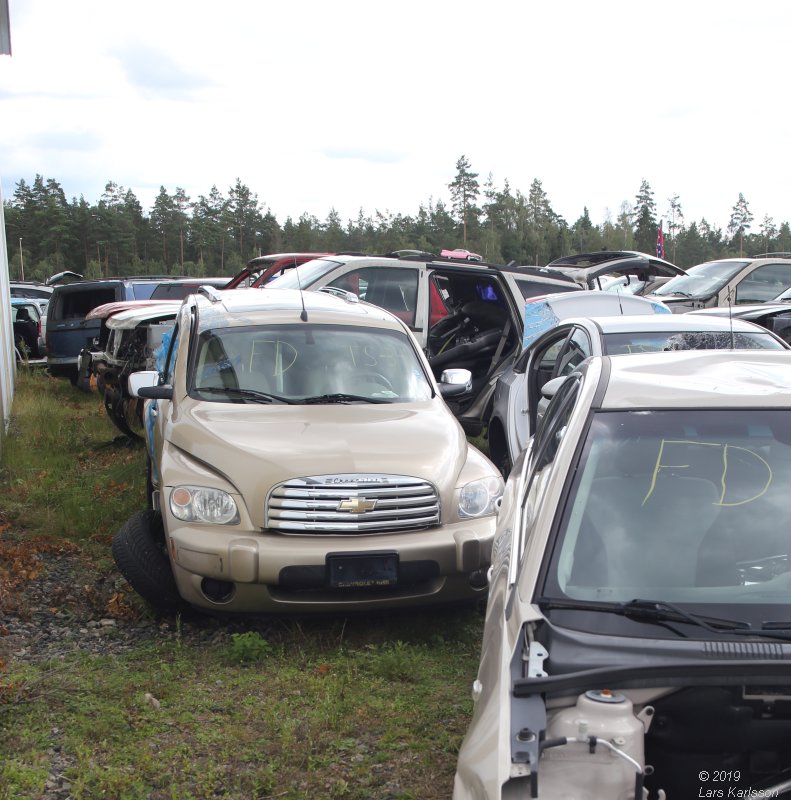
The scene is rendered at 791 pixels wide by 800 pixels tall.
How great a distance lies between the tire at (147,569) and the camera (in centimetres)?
544

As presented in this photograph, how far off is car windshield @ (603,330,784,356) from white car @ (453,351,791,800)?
2575 millimetres

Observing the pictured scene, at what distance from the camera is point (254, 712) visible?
4.43m

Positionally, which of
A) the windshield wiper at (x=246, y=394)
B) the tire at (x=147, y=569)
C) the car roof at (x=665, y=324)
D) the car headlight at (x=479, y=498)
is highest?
the car roof at (x=665, y=324)

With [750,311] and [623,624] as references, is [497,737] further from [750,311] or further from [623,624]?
[750,311]

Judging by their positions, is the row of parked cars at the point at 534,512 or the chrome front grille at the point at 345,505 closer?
the row of parked cars at the point at 534,512

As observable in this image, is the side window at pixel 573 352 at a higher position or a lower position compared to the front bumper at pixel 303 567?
higher

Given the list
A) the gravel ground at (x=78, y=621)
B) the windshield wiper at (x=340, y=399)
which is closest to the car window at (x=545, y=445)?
the windshield wiper at (x=340, y=399)

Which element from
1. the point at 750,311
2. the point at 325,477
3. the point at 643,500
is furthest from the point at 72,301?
the point at 643,500

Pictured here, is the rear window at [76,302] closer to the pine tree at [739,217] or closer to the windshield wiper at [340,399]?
the windshield wiper at [340,399]

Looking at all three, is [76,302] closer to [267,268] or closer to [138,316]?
[267,268]

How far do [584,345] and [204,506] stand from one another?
3.03 meters

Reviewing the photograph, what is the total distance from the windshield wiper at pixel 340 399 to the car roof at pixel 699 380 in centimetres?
245

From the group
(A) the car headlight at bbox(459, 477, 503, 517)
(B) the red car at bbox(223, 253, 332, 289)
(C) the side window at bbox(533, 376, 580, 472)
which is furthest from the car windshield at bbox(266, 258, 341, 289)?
(C) the side window at bbox(533, 376, 580, 472)

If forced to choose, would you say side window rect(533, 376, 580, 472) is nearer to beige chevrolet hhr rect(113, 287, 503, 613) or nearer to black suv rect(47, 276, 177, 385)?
beige chevrolet hhr rect(113, 287, 503, 613)
